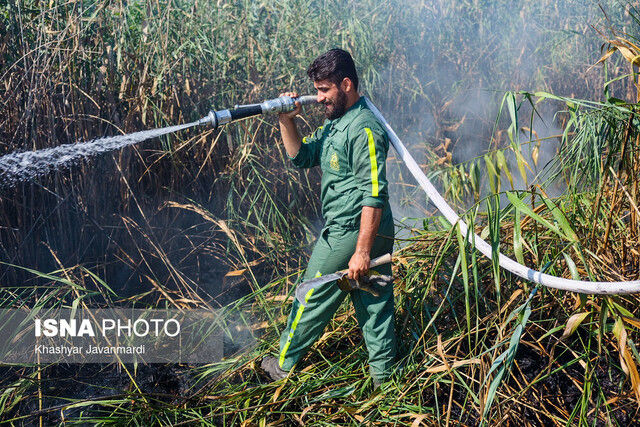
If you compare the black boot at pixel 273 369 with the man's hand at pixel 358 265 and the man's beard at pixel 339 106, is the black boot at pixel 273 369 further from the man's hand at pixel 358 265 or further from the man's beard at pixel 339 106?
the man's beard at pixel 339 106

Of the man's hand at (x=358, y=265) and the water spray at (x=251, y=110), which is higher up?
the water spray at (x=251, y=110)

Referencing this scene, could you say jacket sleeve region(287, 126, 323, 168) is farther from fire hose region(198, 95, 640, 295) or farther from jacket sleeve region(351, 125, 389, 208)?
jacket sleeve region(351, 125, 389, 208)

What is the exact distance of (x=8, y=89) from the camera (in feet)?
10.7

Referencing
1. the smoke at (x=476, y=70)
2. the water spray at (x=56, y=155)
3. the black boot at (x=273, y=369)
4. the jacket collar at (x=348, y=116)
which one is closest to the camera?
the jacket collar at (x=348, y=116)

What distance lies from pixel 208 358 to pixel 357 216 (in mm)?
1258

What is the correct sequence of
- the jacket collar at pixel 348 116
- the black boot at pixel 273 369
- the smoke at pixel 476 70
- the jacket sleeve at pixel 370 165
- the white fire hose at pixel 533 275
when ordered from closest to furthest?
1. the white fire hose at pixel 533 275
2. the jacket sleeve at pixel 370 165
3. the jacket collar at pixel 348 116
4. the black boot at pixel 273 369
5. the smoke at pixel 476 70

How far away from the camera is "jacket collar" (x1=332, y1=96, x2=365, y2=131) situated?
2632 millimetres

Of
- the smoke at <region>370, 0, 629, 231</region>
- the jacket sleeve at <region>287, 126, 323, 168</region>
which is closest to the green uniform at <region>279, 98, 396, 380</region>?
the jacket sleeve at <region>287, 126, 323, 168</region>

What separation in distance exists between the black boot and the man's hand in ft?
2.07

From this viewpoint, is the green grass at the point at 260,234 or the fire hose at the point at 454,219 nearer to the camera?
the fire hose at the point at 454,219

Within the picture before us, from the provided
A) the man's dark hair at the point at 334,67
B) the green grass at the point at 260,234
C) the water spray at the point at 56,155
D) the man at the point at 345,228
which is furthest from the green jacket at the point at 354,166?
the water spray at the point at 56,155

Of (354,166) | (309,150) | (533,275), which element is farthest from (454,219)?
(309,150)

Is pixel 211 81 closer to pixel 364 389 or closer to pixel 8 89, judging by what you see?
pixel 8 89

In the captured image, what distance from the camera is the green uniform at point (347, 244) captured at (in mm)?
2578
